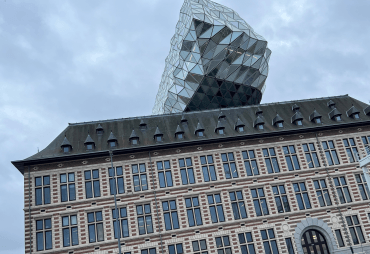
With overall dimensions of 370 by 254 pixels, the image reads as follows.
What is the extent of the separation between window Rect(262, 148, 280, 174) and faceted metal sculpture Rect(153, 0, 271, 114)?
12294 millimetres

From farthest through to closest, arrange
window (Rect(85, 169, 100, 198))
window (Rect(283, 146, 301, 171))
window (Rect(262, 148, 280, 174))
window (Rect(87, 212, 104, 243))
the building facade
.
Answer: window (Rect(283, 146, 301, 171)) → window (Rect(262, 148, 280, 174)) → window (Rect(85, 169, 100, 198)) → the building facade → window (Rect(87, 212, 104, 243))

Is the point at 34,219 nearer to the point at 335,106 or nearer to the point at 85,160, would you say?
the point at 85,160

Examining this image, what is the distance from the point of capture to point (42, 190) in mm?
30078

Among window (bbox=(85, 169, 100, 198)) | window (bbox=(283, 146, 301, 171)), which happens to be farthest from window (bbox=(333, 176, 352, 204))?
window (bbox=(85, 169, 100, 198))

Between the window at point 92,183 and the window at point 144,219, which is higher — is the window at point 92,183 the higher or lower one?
the higher one

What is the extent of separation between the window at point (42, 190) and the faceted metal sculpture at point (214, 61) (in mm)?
20273


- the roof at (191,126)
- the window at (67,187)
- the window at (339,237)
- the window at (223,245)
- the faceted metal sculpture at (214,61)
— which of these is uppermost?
the faceted metal sculpture at (214,61)

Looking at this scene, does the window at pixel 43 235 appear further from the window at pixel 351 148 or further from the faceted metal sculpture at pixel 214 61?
the window at pixel 351 148

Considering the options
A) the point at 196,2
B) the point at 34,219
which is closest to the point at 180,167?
the point at 34,219

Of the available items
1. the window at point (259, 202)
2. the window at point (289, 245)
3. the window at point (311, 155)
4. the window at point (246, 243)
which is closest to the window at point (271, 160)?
the window at point (259, 202)

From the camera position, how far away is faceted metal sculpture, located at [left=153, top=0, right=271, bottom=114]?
42.6 metres

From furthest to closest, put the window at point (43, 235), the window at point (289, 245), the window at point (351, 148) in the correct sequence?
the window at point (351, 148) → the window at point (289, 245) → the window at point (43, 235)

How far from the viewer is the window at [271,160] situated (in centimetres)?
3303

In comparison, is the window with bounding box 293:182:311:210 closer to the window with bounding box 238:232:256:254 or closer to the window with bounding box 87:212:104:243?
the window with bounding box 238:232:256:254
